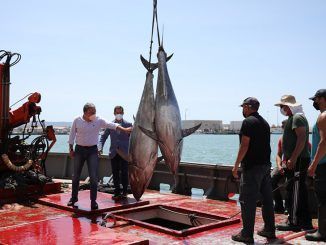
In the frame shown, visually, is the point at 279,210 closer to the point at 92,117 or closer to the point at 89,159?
the point at 89,159

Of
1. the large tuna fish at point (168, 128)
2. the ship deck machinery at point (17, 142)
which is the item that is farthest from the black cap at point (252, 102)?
the ship deck machinery at point (17, 142)

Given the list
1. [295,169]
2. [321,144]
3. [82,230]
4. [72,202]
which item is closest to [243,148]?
[321,144]

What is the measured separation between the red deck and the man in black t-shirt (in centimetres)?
29

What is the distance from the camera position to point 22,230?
15.6ft

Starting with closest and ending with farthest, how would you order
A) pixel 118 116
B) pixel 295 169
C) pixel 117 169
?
pixel 295 169, pixel 118 116, pixel 117 169

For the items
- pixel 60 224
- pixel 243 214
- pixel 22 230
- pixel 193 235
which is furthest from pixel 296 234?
pixel 22 230

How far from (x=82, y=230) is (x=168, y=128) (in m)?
1.68

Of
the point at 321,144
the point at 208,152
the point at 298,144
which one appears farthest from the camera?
the point at 208,152

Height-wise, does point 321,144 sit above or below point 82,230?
above

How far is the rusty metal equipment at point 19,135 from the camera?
7.30m

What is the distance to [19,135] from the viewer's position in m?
7.82

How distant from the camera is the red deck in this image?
434 cm

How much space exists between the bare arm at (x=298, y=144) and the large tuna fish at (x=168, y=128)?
1500 mm

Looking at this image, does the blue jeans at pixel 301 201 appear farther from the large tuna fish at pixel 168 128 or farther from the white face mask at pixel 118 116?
the white face mask at pixel 118 116
